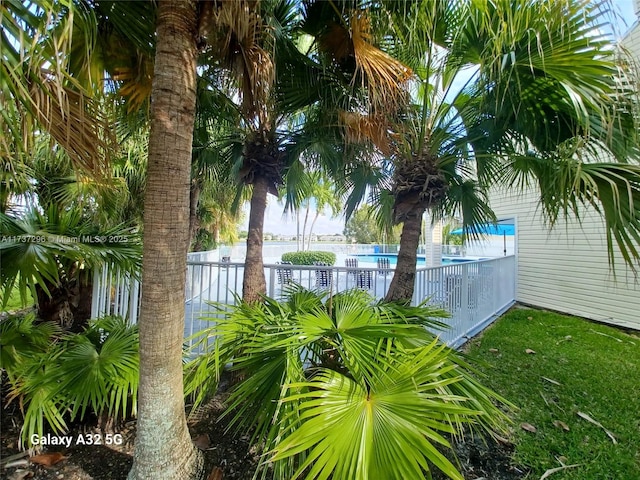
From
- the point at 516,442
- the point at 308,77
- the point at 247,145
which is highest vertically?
the point at 308,77

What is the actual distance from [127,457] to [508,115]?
3.99 meters

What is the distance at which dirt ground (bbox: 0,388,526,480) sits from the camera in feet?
6.06

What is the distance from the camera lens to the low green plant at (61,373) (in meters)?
1.97

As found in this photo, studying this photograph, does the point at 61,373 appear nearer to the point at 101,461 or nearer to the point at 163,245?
the point at 101,461

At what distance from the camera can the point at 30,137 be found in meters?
1.55

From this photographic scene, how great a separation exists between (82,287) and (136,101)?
6.27ft

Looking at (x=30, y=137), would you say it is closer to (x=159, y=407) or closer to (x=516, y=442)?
(x=159, y=407)

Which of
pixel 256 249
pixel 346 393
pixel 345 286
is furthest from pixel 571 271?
pixel 346 393

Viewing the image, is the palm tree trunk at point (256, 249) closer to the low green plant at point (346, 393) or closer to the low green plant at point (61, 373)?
the low green plant at point (346, 393)

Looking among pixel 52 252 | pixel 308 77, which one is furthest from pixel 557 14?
pixel 52 252

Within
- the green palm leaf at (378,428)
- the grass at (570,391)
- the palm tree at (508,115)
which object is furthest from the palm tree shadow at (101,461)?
the palm tree at (508,115)

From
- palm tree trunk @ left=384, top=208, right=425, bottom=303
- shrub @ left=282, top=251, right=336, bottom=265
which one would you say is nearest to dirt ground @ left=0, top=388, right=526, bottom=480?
palm tree trunk @ left=384, top=208, right=425, bottom=303

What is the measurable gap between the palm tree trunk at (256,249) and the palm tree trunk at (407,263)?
1394 millimetres

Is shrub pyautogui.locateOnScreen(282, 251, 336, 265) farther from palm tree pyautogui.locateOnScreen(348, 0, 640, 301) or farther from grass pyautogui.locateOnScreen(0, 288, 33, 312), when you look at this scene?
palm tree pyautogui.locateOnScreen(348, 0, 640, 301)
